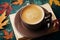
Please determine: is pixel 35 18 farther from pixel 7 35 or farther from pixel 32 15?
pixel 7 35

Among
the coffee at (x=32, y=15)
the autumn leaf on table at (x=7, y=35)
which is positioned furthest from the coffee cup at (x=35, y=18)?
the autumn leaf on table at (x=7, y=35)

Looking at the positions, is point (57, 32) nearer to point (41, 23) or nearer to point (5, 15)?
point (41, 23)

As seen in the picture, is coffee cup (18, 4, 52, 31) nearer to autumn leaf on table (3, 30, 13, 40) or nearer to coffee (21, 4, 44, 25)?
coffee (21, 4, 44, 25)

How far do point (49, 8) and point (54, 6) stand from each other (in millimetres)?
60

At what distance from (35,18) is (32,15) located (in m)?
0.02

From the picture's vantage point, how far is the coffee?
2.13 ft

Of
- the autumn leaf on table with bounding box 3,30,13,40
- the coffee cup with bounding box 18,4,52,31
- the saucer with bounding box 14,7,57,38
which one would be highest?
the coffee cup with bounding box 18,4,52,31

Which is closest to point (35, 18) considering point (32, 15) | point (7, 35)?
point (32, 15)

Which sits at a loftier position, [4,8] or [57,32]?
[4,8]

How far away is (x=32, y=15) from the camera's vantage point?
66 cm

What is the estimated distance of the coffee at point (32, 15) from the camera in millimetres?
649

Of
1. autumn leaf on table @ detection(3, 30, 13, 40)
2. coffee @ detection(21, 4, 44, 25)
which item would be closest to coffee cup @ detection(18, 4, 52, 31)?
coffee @ detection(21, 4, 44, 25)

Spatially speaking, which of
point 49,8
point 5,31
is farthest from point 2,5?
point 49,8

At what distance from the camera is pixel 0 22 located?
0.78 m
